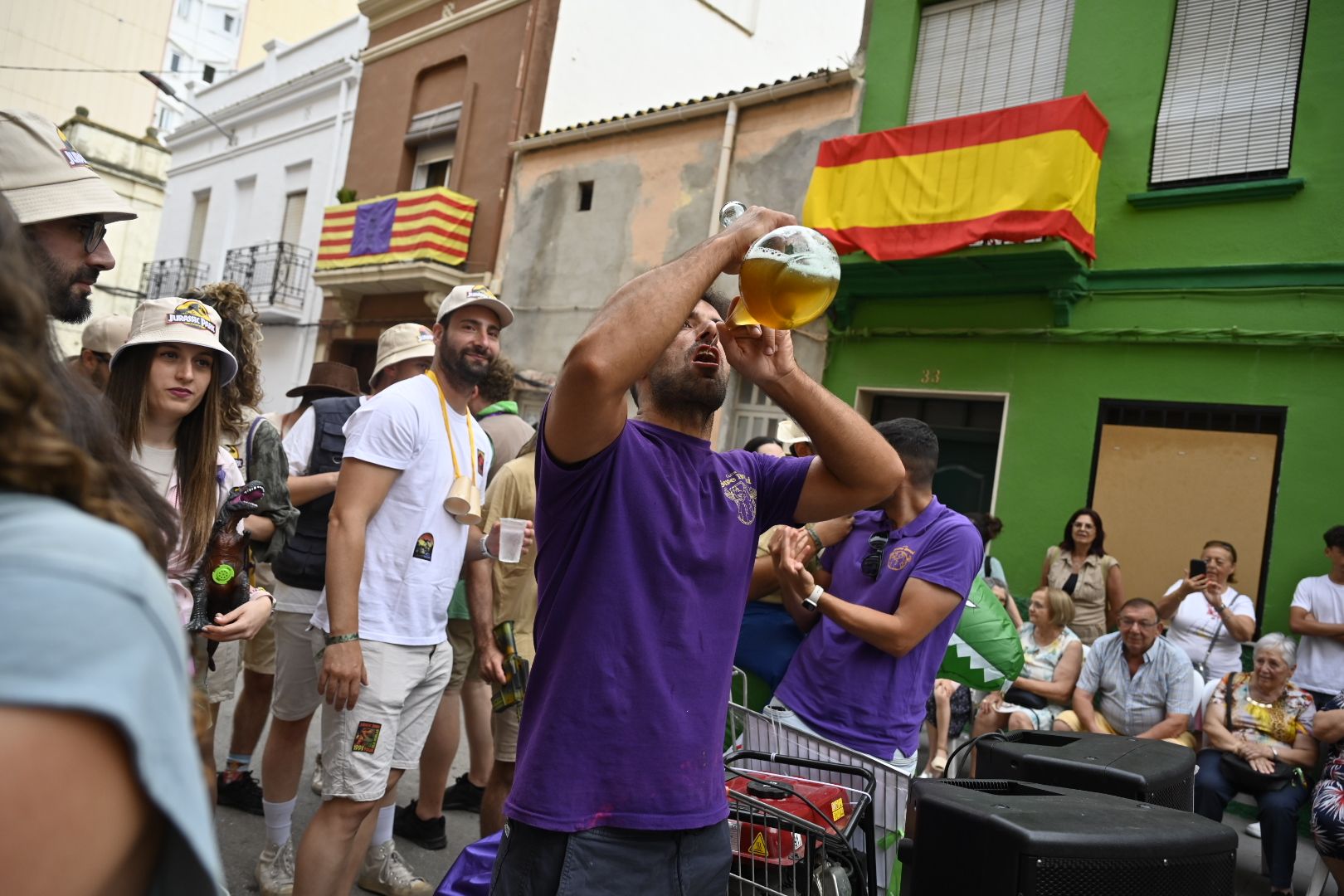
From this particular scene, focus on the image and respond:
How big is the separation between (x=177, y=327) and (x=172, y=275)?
24.2m

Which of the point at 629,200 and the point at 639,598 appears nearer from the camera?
the point at 639,598

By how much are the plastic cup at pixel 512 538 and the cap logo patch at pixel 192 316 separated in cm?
127

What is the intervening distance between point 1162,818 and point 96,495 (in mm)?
2120

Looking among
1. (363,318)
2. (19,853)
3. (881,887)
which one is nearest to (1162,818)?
(881,887)

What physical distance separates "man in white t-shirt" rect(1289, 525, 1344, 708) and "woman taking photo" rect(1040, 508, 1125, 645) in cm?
132

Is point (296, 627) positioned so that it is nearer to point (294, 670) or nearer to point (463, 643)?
point (294, 670)

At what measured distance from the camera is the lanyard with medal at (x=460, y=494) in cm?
350

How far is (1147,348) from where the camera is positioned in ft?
29.1

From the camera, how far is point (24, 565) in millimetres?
690

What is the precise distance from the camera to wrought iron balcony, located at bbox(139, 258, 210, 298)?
23453mm

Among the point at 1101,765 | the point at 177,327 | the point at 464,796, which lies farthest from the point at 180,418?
the point at 464,796

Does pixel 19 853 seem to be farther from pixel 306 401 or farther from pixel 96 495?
pixel 306 401

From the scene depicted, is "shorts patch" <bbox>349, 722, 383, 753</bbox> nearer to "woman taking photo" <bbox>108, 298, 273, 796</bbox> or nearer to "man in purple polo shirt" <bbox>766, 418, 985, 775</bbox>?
"woman taking photo" <bbox>108, 298, 273, 796</bbox>

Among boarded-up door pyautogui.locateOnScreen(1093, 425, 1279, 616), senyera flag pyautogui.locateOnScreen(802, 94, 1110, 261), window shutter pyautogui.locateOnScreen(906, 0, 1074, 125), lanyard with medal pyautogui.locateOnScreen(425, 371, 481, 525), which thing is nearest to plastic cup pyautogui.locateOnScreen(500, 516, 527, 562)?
lanyard with medal pyautogui.locateOnScreen(425, 371, 481, 525)
